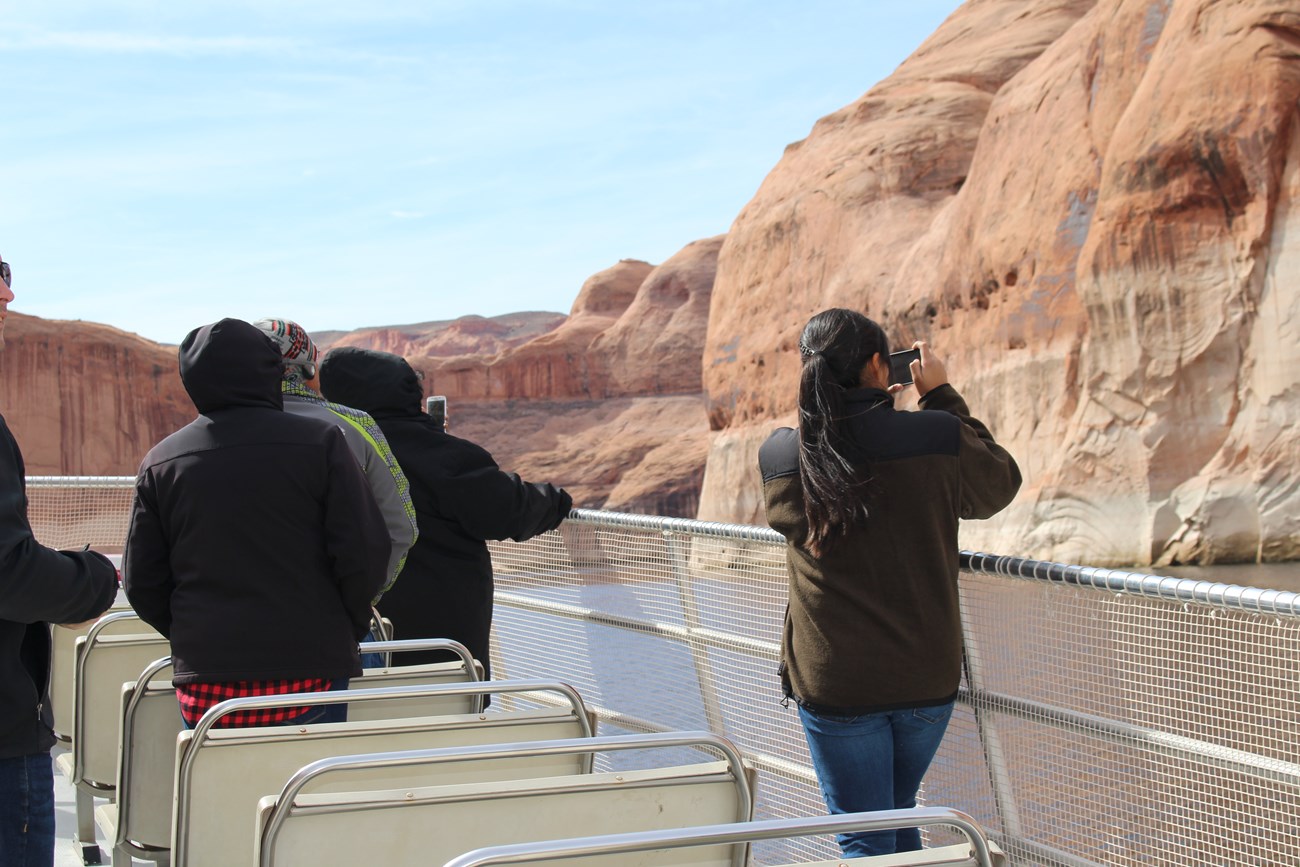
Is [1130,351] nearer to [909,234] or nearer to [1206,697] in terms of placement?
[909,234]

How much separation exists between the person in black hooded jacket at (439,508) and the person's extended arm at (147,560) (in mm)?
1133

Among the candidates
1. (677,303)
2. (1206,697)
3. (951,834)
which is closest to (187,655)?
(951,834)

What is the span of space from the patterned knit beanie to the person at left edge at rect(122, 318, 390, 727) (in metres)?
0.66

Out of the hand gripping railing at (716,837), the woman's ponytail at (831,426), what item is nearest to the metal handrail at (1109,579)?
the woman's ponytail at (831,426)

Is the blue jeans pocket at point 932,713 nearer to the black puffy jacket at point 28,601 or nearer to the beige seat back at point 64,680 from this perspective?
the black puffy jacket at point 28,601

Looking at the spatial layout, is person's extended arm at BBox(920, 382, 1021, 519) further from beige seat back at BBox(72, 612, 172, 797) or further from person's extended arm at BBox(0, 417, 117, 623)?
beige seat back at BBox(72, 612, 172, 797)

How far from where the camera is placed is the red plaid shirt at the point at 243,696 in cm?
300

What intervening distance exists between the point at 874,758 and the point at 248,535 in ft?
5.29

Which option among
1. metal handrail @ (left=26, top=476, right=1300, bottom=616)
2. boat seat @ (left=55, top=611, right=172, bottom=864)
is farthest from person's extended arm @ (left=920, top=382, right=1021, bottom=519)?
boat seat @ (left=55, top=611, right=172, bottom=864)

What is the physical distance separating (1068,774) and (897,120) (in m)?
29.0

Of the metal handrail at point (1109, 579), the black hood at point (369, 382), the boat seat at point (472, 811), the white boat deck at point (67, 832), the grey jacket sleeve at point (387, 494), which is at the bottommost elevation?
the white boat deck at point (67, 832)

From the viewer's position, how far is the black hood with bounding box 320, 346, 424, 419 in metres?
4.45

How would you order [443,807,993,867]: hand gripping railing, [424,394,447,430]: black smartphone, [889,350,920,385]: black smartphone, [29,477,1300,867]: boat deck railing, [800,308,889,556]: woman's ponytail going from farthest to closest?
[424,394,447,430]: black smartphone
[889,350,920,385]: black smartphone
[29,477,1300,867]: boat deck railing
[800,308,889,556]: woman's ponytail
[443,807,993,867]: hand gripping railing

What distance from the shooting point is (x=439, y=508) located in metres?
4.32
